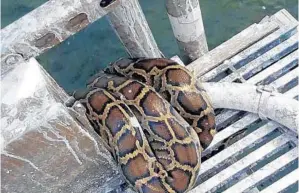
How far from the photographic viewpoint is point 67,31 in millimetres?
3404

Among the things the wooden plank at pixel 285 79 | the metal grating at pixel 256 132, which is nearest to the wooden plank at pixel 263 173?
the metal grating at pixel 256 132

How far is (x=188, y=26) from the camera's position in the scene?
488 centimetres

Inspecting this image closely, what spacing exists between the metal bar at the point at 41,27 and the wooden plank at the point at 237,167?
5.01 feet

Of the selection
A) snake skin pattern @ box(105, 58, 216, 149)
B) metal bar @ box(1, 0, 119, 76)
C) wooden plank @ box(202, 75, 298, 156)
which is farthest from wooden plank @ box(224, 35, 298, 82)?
metal bar @ box(1, 0, 119, 76)

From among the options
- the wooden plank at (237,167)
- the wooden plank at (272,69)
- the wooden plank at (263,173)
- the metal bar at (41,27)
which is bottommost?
the wooden plank at (263,173)

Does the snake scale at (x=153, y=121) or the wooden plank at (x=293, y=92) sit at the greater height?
the snake scale at (x=153, y=121)

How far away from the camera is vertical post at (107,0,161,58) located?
14.3 feet

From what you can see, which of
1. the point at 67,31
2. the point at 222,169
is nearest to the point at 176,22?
the point at 222,169

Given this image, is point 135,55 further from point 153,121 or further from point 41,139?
point 41,139

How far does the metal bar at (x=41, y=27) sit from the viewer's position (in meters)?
3.18

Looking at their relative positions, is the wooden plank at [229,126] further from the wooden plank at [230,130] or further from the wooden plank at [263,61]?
the wooden plank at [263,61]

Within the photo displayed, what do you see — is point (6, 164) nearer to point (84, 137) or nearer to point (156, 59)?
point (84, 137)

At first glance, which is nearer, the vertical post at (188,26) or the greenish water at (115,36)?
the vertical post at (188,26)

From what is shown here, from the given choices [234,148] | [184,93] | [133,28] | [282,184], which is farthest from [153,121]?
[282,184]
